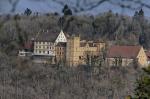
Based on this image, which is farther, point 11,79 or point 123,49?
point 123,49

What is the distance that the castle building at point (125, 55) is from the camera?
12555mm

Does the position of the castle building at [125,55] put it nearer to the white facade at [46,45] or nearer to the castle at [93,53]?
the castle at [93,53]

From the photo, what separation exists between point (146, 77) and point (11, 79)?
376 inches

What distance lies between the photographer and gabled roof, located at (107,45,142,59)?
12.9 meters

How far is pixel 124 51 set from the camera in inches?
518

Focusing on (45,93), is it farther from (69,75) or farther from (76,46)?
(76,46)

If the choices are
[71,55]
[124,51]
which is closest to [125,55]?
[124,51]

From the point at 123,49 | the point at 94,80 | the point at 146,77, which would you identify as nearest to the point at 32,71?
the point at 94,80

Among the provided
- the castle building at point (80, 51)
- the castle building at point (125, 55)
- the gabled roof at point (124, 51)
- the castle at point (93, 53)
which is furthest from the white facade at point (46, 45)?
the gabled roof at point (124, 51)

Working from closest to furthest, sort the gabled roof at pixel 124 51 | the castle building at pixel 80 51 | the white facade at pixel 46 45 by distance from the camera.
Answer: the white facade at pixel 46 45, the castle building at pixel 80 51, the gabled roof at pixel 124 51

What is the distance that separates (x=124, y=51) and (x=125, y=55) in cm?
10

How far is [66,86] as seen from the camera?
11062 mm

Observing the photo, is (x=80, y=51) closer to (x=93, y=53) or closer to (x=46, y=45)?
(x=93, y=53)

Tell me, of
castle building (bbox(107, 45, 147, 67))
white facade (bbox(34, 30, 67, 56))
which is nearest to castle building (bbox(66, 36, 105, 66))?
castle building (bbox(107, 45, 147, 67))
